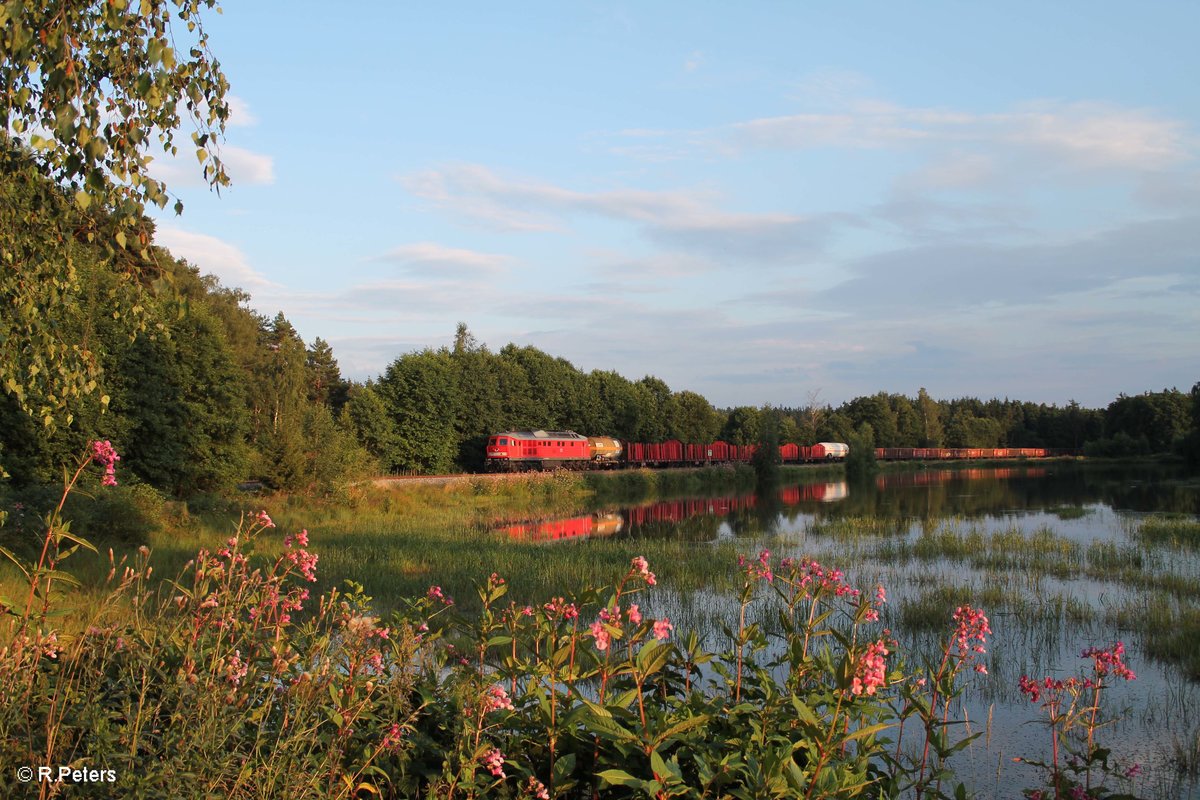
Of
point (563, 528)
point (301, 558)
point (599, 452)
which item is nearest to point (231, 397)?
point (563, 528)

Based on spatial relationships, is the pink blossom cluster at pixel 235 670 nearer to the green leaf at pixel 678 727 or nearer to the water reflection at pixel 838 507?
the green leaf at pixel 678 727

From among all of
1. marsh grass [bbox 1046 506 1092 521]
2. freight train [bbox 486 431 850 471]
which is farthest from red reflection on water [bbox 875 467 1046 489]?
marsh grass [bbox 1046 506 1092 521]

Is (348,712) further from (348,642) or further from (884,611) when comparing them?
(884,611)

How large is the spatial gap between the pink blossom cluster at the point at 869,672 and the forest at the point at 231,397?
3408 millimetres

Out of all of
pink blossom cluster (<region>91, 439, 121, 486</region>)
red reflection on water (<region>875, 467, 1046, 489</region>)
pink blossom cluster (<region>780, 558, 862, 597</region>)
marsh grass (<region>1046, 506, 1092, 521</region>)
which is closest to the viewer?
pink blossom cluster (<region>91, 439, 121, 486</region>)

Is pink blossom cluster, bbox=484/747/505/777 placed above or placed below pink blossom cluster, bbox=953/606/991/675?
below

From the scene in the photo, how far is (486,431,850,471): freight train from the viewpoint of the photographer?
4925 centimetres

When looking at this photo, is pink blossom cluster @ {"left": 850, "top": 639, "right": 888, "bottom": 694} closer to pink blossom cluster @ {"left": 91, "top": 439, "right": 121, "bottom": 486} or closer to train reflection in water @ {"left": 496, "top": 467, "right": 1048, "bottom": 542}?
pink blossom cluster @ {"left": 91, "top": 439, "right": 121, "bottom": 486}

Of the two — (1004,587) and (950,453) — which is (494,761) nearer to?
(1004,587)

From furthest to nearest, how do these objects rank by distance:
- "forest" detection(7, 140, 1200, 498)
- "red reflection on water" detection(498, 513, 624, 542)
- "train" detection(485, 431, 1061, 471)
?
"train" detection(485, 431, 1061, 471) < "red reflection on water" detection(498, 513, 624, 542) < "forest" detection(7, 140, 1200, 498)

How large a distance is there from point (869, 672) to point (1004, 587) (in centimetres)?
1459

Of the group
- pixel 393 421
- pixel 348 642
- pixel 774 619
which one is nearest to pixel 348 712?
pixel 348 642

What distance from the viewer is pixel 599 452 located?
57.7m

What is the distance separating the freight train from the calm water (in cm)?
1212
